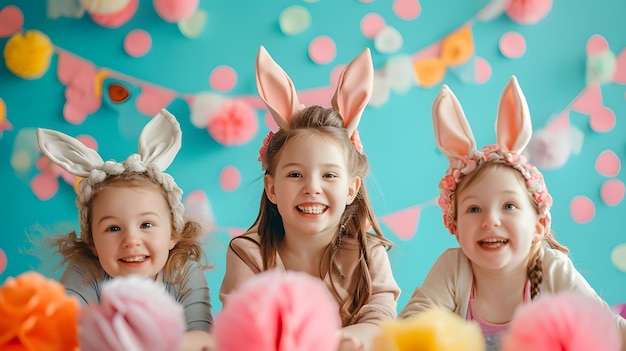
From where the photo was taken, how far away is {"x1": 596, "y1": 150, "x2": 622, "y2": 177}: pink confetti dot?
260cm

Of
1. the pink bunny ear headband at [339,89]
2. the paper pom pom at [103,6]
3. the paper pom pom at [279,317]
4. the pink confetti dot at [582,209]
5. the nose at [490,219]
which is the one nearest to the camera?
the paper pom pom at [279,317]

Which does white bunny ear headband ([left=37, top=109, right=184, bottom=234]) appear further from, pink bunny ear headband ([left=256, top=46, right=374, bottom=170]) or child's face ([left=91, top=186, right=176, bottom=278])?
pink bunny ear headband ([left=256, top=46, right=374, bottom=170])

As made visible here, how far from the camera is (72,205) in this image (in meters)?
2.54

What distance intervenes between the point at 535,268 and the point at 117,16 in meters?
1.84

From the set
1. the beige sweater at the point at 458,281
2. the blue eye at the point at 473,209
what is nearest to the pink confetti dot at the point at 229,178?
the beige sweater at the point at 458,281

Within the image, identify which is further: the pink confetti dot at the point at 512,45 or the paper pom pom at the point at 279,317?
the pink confetti dot at the point at 512,45

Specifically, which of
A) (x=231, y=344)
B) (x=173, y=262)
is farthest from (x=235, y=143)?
(x=231, y=344)

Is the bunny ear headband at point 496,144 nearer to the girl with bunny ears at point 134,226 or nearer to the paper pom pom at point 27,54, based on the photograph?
the girl with bunny ears at point 134,226

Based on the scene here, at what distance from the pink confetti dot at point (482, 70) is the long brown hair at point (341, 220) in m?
1.18

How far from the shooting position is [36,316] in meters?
0.58

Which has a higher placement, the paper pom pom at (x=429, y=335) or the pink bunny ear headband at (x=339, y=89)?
the pink bunny ear headband at (x=339, y=89)

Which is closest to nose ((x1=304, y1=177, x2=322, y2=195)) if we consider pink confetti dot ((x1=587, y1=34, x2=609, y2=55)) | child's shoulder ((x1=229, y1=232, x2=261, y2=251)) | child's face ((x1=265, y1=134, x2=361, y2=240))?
child's face ((x1=265, y1=134, x2=361, y2=240))

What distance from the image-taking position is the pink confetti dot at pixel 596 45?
103 inches

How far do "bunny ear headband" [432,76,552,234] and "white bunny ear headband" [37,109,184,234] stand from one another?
546mm
